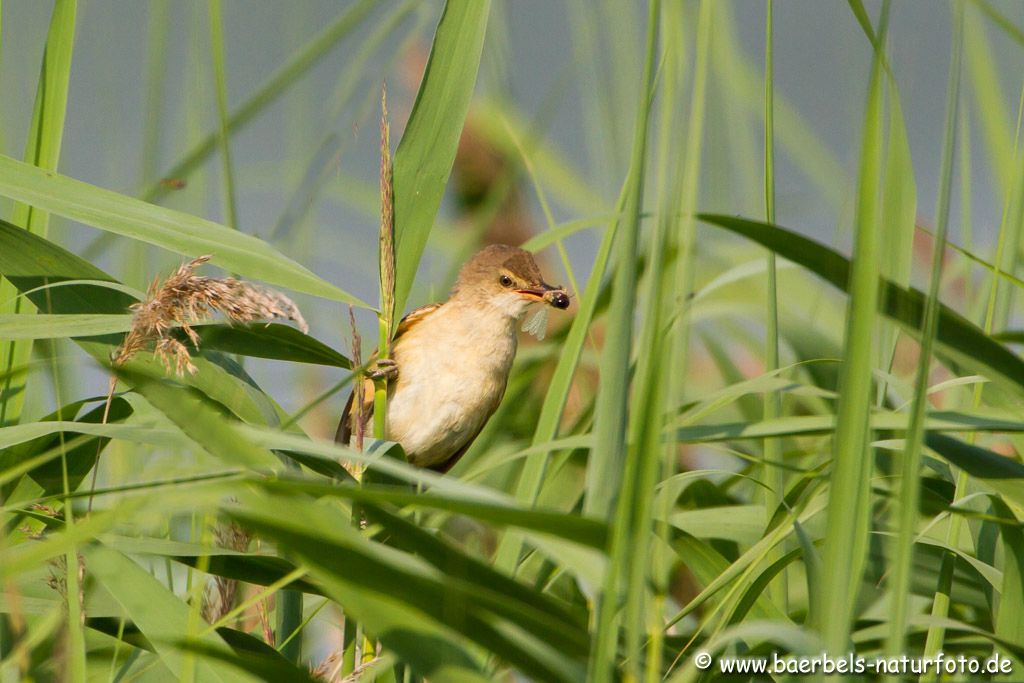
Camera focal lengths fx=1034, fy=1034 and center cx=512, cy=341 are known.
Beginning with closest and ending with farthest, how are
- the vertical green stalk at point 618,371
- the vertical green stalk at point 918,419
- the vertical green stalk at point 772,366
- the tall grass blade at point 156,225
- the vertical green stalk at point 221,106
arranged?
1. the vertical green stalk at point 918,419
2. the vertical green stalk at point 618,371
3. the tall grass blade at point 156,225
4. the vertical green stalk at point 772,366
5. the vertical green stalk at point 221,106

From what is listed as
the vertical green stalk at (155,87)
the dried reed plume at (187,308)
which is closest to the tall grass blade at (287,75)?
the vertical green stalk at (155,87)

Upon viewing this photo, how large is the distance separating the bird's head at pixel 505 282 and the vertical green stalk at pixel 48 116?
1.42 meters

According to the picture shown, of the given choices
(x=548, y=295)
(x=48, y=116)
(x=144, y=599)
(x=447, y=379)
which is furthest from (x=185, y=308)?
(x=548, y=295)

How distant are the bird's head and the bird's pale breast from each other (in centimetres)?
5

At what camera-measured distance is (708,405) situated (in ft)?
6.47

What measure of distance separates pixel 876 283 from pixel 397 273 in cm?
98

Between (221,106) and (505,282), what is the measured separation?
1371 millimetres

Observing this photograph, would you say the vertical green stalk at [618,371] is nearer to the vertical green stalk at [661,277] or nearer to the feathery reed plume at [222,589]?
the vertical green stalk at [661,277]

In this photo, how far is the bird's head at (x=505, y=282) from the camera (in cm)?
333

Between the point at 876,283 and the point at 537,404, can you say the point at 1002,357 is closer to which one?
the point at 876,283

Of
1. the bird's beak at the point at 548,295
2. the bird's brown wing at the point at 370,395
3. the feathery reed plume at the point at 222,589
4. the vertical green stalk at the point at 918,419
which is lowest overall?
the feathery reed plume at the point at 222,589

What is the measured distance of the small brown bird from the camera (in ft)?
10.5

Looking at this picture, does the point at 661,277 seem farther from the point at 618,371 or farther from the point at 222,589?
the point at 222,589

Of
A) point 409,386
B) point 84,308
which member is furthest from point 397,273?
point 409,386
